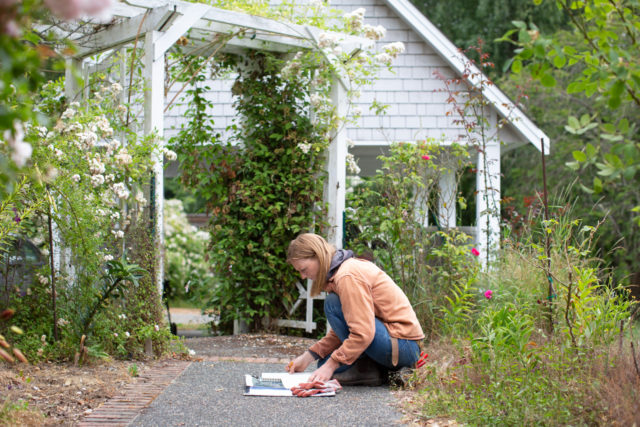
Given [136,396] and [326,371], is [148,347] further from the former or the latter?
[326,371]

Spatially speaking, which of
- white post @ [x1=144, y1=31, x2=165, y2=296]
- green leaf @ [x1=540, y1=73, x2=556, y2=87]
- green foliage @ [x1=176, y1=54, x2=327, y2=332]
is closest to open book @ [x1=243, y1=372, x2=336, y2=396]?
white post @ [x1=144, y1=31, x2=165, y2=296]

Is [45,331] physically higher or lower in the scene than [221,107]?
lower

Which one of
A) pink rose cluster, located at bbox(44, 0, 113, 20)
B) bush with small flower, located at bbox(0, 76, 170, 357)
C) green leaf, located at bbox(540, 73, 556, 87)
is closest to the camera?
pink rose cluster, located at bbox(44, 0, 113, 20)

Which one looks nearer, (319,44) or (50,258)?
(50,258)

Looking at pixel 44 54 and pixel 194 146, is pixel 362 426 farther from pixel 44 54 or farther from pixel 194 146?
pixel 194 146

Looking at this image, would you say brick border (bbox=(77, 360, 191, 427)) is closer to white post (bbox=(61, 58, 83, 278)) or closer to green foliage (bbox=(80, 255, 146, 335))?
green foliage (bbox=(80, 255, 146, 335))

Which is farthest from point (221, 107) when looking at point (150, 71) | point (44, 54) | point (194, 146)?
point (44, 54)

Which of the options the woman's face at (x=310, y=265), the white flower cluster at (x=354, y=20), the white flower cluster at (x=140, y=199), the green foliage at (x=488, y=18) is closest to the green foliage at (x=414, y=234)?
the white flower cluster at (x=354, y=20)

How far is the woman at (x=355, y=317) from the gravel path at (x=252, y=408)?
167mm

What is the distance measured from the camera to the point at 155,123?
5.41 metres

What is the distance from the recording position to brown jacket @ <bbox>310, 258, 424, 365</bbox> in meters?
3.79

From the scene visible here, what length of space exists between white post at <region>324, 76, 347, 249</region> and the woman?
243 centimetres

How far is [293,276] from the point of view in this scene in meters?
6.92

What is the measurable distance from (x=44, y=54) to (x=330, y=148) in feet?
17.7
